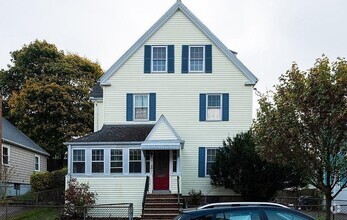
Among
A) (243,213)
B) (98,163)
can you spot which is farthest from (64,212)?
(243,213)

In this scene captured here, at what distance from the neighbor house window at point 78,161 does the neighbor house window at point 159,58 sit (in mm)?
5935

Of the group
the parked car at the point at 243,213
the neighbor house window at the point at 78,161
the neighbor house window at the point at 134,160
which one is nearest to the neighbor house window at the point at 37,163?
the neighbor house window at the point at 78,161

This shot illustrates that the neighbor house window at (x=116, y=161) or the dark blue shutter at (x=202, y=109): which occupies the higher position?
the dark blue shutter at (x=202, y=109)

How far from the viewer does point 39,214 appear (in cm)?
2539

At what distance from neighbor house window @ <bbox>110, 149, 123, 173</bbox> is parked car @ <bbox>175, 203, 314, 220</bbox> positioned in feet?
54.1

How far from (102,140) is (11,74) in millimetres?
27680

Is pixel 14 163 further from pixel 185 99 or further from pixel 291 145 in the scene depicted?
pixel 291 145

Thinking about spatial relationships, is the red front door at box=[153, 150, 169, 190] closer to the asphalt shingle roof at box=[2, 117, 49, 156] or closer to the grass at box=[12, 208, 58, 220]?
the grass at box=[12, 208, 58, 220]

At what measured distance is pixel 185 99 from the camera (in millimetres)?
27922

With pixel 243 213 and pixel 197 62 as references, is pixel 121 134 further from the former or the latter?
pixel 243 213

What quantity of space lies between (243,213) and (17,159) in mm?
27905

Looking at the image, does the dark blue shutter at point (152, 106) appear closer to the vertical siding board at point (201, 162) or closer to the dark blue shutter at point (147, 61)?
the dark blue shutter at point (147, 61)

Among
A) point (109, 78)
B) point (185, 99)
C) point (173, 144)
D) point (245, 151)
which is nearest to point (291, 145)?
point (245, 151)

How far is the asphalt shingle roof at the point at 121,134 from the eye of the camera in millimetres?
26516
